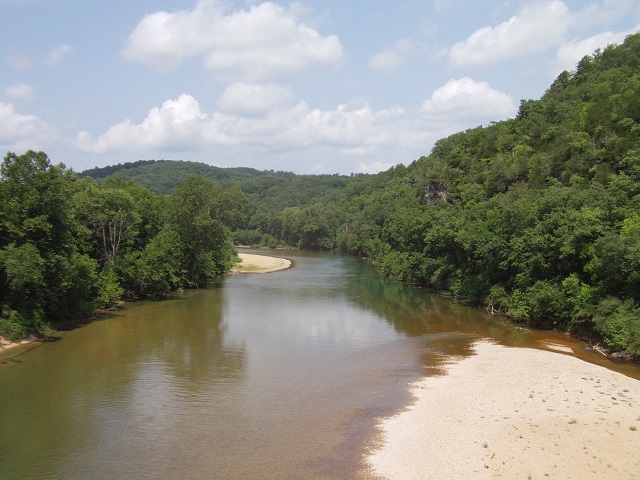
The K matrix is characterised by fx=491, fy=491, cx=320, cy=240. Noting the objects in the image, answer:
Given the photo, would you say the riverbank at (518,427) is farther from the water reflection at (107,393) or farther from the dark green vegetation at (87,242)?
the dark green vegetation at (87,242)

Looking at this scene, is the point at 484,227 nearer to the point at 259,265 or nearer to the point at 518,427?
the point at 518,427

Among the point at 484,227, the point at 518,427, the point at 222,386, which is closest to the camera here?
the point at 518,427

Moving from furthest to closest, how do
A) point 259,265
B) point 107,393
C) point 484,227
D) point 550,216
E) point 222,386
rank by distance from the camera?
point 259,265 → point 484,227 → point 550,216 → point 222,386 → point 107,393

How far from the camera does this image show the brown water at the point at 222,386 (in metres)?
18.3

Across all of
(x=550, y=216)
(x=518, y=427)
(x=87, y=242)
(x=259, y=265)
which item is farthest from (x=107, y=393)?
(x=259, y=265)

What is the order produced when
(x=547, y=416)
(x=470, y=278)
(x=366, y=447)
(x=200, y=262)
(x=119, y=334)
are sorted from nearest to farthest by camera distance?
(x=366, y=447) < (x=547, y=416) < (x=119, y=334) < (x=470, y=278) < (x=200, y=262)

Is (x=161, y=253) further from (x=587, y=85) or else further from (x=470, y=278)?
(x=587, y=85)

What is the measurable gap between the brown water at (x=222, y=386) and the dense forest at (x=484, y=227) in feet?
10.3

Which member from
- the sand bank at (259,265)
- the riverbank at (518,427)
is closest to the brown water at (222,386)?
the riverbank at (518,427)

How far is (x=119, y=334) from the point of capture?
1487 inches

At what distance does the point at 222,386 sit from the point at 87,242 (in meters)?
28.1

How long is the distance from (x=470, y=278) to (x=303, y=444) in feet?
120

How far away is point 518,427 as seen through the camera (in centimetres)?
1986

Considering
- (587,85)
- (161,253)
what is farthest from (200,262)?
(587,85)
